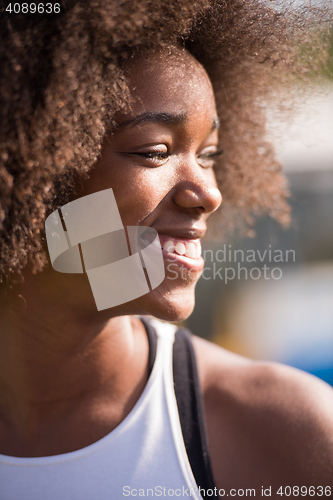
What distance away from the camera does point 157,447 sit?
1.60 meters

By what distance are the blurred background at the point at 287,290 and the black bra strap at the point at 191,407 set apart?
3488 millimetres

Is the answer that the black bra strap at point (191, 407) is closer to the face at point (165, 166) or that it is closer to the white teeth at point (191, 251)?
the face at point (165, 166)

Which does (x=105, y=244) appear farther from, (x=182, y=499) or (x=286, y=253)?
(x=286, y=253)

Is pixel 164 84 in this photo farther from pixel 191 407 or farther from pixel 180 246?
pixel 191 407

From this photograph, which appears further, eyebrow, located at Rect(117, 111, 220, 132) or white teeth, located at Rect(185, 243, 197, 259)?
white teeth, located at Rect(185, 243, 197, 259)

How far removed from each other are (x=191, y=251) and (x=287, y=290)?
515 centimetres

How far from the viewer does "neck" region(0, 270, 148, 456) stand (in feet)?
5.44

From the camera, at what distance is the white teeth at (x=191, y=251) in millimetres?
1585

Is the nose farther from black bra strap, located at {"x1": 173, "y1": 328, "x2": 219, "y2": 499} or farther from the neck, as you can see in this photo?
black bra strap, located at {"x1": 173, "y1": 328, "x2": 219, "y2": 499}

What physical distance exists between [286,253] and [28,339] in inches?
242

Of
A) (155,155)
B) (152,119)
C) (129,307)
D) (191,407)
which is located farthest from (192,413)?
(152,119)

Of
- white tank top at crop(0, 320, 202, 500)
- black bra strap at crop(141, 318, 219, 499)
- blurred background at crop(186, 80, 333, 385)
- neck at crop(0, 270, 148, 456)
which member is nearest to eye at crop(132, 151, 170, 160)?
neck at crop(0, 270, 148, 456)

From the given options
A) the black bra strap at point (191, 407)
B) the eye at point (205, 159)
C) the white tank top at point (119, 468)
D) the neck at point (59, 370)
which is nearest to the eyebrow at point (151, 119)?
the eye at point (205, 159)

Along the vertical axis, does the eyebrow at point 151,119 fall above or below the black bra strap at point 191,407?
above
